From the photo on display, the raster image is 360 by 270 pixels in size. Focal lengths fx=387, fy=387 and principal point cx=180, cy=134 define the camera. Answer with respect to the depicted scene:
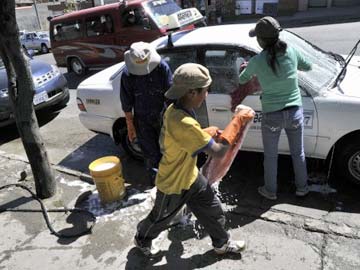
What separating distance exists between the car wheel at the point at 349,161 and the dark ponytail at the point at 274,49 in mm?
1159

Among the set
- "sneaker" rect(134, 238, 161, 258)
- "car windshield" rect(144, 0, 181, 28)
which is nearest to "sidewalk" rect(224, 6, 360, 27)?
"car windshield" rect(144, 0, 181, 28)

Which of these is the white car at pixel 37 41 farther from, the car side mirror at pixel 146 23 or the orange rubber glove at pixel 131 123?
the orange rubber glove at pixel 131 123

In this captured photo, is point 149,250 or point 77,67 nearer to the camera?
point 149,250

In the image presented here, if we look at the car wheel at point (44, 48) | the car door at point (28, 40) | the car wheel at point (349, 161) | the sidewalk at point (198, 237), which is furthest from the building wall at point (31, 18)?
the car wheel at point (349, 161)

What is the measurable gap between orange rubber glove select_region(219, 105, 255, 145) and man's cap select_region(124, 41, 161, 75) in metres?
1.10

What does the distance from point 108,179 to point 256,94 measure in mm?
1776

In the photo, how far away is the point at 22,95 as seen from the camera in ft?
13.4

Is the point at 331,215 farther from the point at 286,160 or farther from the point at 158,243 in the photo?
the point at 158,243

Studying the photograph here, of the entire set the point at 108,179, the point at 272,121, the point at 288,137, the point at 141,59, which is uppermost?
the point at 141,59

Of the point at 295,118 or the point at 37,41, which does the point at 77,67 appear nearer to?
the point at 295,118

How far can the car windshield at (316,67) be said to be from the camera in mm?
3795

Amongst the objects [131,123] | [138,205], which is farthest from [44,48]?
[138,205]

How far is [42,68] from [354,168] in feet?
19.5

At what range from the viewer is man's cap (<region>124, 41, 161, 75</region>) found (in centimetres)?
352
